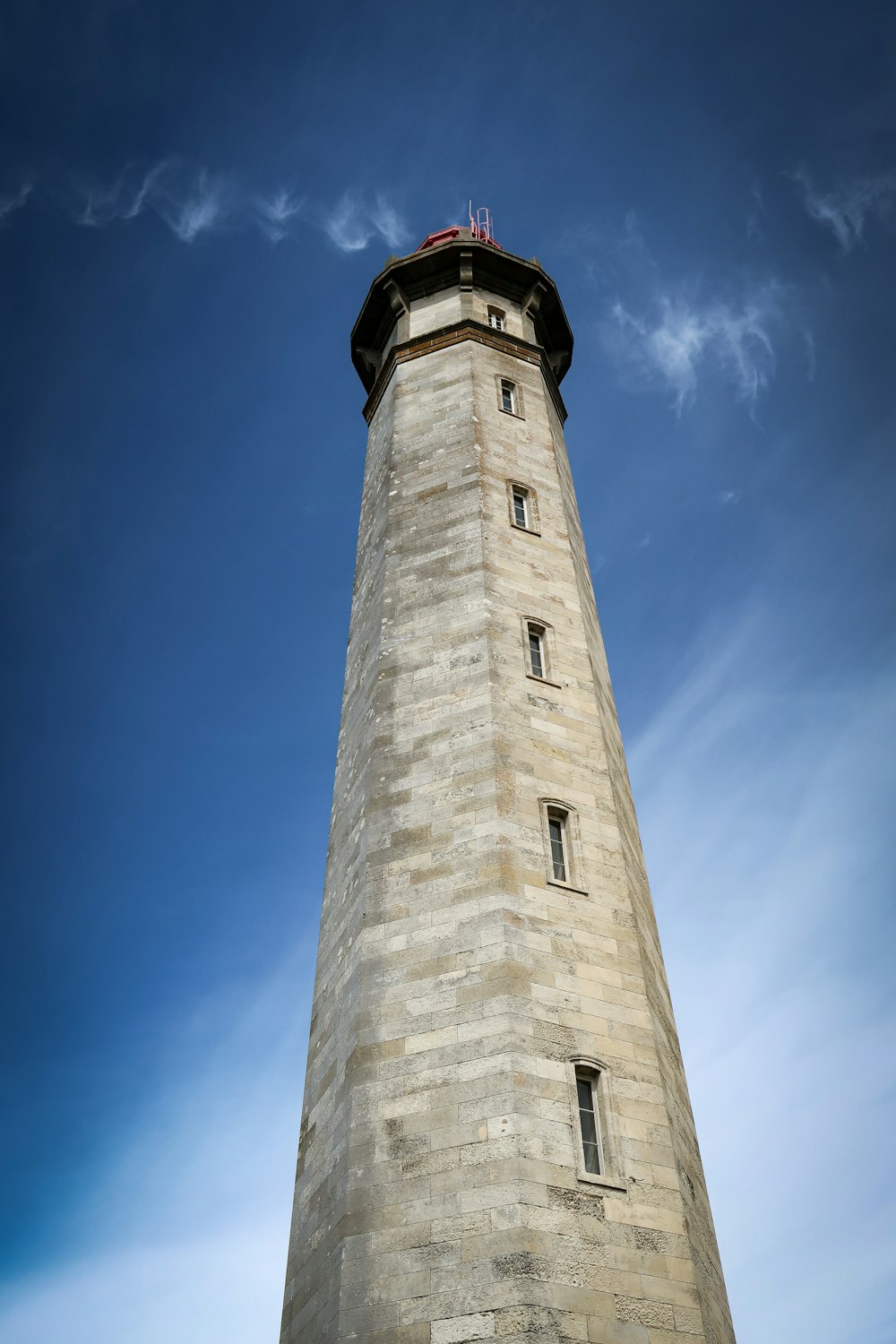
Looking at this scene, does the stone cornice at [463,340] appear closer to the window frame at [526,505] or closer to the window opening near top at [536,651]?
the window frame at [526,505]

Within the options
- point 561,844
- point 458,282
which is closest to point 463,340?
point 458,282

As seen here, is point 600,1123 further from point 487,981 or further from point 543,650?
point 543,650

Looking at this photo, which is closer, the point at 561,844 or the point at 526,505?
the point at 561,844

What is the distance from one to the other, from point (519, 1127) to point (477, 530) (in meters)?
13.2

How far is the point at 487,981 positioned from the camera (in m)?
17.5

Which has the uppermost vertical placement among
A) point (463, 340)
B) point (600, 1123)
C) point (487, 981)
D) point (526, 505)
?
point (463, 340)

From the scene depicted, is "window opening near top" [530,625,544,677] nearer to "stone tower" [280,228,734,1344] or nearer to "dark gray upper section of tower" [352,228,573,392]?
"stone tower" [280,228,734,1344]

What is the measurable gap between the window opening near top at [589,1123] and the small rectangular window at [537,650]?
323 inches

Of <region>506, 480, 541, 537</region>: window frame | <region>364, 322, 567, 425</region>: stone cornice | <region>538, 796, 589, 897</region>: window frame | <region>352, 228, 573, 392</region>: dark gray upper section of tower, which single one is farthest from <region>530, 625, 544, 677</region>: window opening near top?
<region>352, 228, 573, 392</region>: dark gray upper section of tower

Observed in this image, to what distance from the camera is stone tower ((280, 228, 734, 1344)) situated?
15102mm

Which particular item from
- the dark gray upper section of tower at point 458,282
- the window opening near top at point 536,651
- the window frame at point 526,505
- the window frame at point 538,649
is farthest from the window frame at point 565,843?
the dark gray upper section of tower at point 458,282

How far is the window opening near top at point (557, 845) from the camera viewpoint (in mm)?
19688

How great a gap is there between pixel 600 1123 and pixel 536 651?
9.68 metres

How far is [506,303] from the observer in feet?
111
